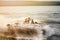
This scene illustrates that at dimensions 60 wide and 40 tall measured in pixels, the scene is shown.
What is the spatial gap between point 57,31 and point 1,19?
1.96 ft

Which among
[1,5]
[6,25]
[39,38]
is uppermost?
[1,5]

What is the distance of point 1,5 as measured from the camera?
3.86ft

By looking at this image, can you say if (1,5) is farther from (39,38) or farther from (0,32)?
(39,38)

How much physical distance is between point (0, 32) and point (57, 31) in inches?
23.2

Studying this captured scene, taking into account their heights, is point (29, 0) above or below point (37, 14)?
above

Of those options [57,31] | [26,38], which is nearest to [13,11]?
[26,38]

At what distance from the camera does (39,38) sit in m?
1.11

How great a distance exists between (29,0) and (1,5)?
1.01ft

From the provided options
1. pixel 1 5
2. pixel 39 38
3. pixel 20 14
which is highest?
pixel 1 5

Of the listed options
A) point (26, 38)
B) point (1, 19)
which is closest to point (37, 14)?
point (26, 38)

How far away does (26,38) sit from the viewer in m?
1.11

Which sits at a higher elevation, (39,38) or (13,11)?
(13,11)

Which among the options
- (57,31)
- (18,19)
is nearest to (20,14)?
(18,19)

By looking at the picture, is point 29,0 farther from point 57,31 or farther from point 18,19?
point 57,31
